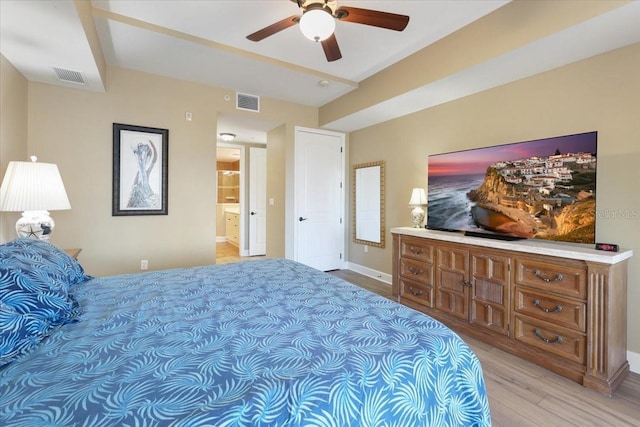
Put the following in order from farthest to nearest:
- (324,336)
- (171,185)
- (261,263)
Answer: (171,185)
(261,263)
(324,336)

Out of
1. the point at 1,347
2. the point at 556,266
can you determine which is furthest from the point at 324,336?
the point at 556,266

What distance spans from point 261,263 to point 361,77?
2735mm

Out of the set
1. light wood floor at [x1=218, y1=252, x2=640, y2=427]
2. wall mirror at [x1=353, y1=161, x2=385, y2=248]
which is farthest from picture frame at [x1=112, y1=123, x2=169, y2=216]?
light wood floor at [x1=218, y1=252, x2=640, y2=427]

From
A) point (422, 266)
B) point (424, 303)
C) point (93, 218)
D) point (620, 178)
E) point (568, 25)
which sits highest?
point (568, 25)

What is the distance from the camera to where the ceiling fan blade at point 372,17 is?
200 cm

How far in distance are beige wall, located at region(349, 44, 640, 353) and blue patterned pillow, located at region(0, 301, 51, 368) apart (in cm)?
347

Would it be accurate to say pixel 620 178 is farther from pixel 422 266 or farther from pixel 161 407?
pixel 161 407

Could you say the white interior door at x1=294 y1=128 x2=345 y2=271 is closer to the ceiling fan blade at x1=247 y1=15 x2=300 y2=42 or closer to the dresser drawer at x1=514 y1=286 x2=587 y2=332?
the ceiling fan blade at x1=247 y1=15 x2=300 y2=42

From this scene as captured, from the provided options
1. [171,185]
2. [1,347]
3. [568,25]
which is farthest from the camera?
[171,185]

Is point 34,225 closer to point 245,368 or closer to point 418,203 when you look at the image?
point 245,368

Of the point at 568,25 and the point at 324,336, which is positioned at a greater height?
the point at 568,25

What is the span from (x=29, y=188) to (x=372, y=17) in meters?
2.76

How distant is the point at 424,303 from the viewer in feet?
10.4

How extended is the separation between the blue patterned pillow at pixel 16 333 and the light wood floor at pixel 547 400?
221 centimetres
